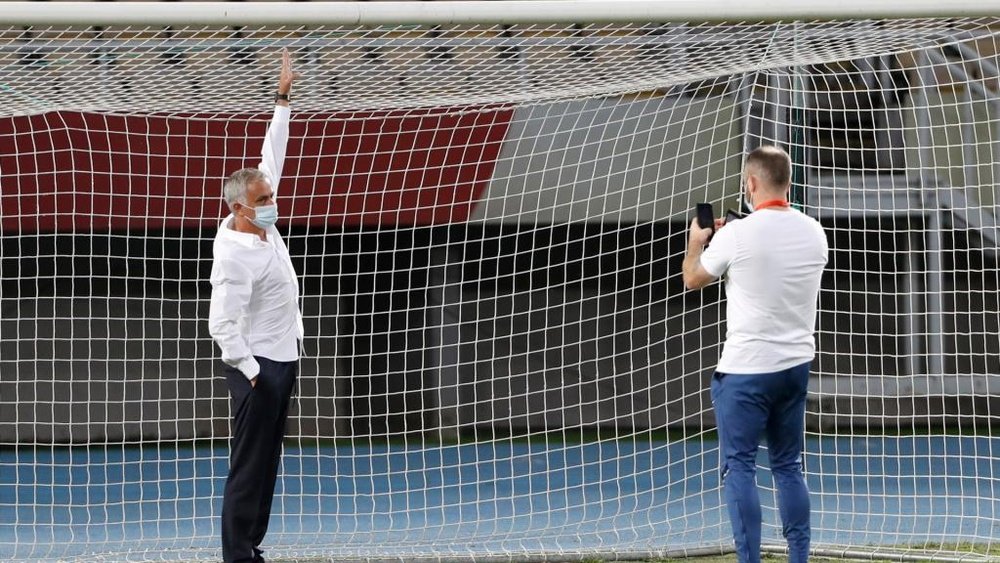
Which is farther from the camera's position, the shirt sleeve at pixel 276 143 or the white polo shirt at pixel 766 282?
the shirt sleeve at pixel 276 143

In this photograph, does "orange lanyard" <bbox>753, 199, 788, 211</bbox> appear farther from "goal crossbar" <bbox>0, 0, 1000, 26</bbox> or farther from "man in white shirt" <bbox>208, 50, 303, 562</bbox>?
"man in white shirt" <bbox>208, 50, 303, 562</bbox>

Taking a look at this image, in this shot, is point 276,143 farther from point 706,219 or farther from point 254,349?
point 706,219

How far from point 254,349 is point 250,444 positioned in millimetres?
326

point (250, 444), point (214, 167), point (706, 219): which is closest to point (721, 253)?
point (706, 219)

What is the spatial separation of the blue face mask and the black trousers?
18.0 inches


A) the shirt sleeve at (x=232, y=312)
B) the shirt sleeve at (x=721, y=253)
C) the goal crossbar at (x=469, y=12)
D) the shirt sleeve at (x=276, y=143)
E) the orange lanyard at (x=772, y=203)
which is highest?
the goal crossbar at (x=469, y=12)

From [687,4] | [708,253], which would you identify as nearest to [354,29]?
[687,4]

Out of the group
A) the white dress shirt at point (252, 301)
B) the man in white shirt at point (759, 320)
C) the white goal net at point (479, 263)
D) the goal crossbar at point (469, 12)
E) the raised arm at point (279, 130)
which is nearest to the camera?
the man in white shirt at point (759, 320)

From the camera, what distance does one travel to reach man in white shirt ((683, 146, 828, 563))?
11.8ft

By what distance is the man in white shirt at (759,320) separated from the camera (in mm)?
3592

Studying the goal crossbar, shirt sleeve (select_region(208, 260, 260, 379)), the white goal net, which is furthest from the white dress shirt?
the white goal net

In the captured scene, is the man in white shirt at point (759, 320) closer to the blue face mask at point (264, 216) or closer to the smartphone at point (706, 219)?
the smartphone at point (706, 219)

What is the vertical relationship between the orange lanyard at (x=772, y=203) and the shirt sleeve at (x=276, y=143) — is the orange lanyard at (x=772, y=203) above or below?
below

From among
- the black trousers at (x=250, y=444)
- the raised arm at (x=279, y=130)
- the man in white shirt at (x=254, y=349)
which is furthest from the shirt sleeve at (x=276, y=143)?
the black trousers at (x=250, y=444)
